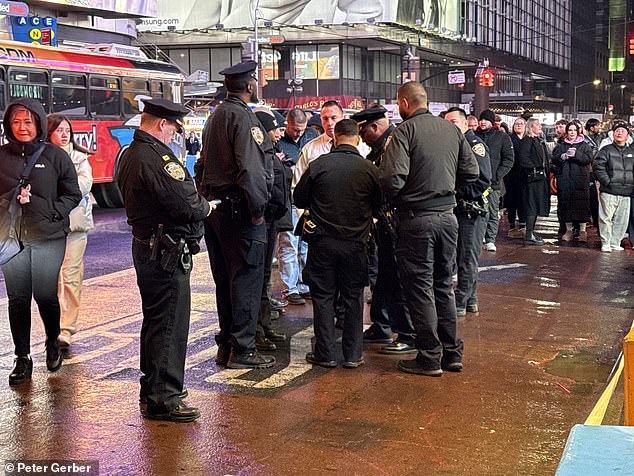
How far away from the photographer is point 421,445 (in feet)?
18.1

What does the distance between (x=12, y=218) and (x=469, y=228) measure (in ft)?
14.7

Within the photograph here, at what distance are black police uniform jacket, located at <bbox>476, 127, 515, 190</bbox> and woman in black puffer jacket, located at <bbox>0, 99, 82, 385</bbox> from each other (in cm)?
738

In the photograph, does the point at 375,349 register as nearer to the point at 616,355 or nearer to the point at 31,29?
the point at 616,355

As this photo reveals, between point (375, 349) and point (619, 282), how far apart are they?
480cm

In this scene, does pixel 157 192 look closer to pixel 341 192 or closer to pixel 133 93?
pixel 341 192

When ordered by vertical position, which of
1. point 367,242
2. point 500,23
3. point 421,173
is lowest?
point 367,242

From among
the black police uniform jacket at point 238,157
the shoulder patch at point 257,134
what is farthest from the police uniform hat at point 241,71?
the shoulder patch at point 257,134

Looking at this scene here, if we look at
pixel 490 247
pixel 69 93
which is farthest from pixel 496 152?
pixel 69 93

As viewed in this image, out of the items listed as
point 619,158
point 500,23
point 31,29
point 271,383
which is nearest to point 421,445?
point 271,383

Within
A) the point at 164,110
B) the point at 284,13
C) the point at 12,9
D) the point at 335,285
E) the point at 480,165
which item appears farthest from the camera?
the point at 284,13

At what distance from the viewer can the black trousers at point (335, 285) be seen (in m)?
7.19

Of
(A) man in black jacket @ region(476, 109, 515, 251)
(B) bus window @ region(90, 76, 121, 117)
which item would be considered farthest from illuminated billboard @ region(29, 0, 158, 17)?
(A) man in black jacket @ region(476, 109, 515, 251)

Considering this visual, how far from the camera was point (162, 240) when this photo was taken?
5883 mm

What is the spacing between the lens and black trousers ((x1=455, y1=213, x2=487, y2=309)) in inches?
363
